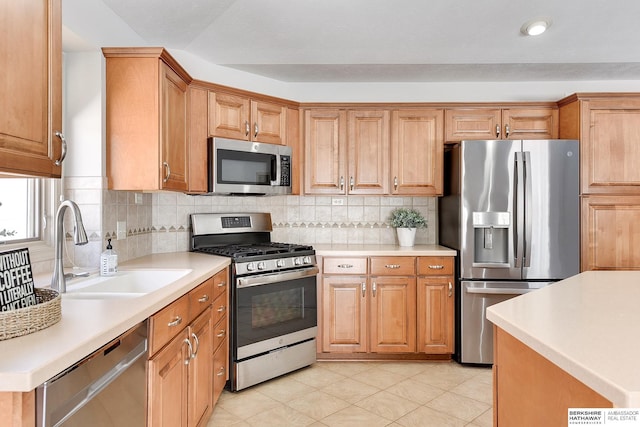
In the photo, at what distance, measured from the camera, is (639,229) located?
317 centimetres

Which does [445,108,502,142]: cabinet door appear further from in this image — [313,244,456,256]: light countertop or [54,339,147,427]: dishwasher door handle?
[54,339,147,427]: dishwasher door handle

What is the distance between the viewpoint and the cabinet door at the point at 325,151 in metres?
3.46

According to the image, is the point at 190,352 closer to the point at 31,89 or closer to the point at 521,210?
the point at 31,89

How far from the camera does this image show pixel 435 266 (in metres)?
3.23

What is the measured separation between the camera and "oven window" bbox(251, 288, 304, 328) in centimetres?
279

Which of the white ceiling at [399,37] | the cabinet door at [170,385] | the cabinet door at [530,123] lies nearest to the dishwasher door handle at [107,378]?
the cabinet door at [170,385]

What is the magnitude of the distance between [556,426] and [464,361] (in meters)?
2.26

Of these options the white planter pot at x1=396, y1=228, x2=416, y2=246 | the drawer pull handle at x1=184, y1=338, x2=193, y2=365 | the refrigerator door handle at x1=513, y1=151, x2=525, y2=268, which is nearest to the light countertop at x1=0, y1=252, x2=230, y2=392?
the drawer pull handle at x1=184, y1=338, x2=193, y2=365

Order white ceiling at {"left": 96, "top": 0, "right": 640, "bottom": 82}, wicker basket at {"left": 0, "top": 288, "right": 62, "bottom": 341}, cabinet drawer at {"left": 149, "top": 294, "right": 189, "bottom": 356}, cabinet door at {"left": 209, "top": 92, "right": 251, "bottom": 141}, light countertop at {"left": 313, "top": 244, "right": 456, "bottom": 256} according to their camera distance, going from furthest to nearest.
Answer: light countertop at {"left": 313, "top": 244, "right": 456, "bottom": 256} → cabinet door at {"left": 209, "top": 92, "right": 251, "bottom": 141} → white ceiling at {"left": 96, "top": 0, "right": 640, "bottom": 82} → cabinet drawer at {"left": 149, "top": 294, "right": 189, "bottom": 356} → wicker basket at {"left": 0, "top": 288, "right": 62, "bottom": 341}

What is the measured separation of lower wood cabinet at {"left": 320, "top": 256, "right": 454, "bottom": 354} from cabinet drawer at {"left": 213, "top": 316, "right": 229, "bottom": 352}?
2.90ft

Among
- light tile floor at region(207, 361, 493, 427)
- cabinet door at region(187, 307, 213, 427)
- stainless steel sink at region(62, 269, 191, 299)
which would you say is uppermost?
stainless steel sink at region(62, 269, 191, 299)

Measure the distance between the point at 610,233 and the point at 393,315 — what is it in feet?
5.85

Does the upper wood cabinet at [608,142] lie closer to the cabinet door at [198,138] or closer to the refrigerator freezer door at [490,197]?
the refrigerator freezer door at [490,197]

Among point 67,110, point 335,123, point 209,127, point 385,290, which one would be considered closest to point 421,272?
point 385,290
